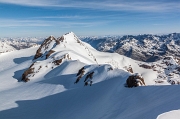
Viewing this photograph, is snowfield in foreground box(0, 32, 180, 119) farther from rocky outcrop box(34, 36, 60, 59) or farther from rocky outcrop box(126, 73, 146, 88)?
rocky outcrop box(34, 36, 60, 59)

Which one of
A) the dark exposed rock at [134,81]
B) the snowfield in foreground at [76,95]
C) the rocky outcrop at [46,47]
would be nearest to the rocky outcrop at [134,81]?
the dark exposed rock at [134,81]

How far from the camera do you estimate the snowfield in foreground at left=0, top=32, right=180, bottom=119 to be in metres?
27.3

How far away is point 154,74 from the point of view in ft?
450

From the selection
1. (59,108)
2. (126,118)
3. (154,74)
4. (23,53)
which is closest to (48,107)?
(59,108)

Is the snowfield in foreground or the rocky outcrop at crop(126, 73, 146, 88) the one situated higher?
the rocky outcrop at crop(126, 73, 146, 88)

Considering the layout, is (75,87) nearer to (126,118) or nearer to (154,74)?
(126,118)

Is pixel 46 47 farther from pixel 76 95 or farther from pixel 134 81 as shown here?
pixel 134 81

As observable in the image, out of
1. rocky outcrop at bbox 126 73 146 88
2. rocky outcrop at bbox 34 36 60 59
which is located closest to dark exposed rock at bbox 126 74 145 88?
rocky outcrop at bbox 126 73 146 88

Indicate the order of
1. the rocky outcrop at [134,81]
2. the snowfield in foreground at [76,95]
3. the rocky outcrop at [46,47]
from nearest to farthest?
the snowfield in foreground at [76,95] → the rocky outcrop at [134,81] → the rocky outcrop at [46,47]

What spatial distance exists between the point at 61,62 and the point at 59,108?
104 feet

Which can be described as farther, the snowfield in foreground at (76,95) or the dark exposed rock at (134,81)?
the dark exposed rock at (134,81)

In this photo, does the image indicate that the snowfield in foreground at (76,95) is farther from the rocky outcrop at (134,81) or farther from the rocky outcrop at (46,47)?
the rocky outcrop at (46,47)

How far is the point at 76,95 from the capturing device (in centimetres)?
4644

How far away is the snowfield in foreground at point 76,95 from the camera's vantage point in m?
27.3
